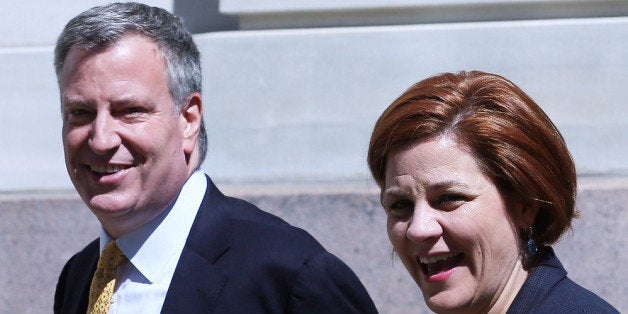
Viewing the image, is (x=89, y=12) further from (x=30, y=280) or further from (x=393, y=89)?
(x=30, y=280)

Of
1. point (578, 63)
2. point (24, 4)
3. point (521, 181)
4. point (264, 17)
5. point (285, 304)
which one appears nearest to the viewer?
point (521, 181)

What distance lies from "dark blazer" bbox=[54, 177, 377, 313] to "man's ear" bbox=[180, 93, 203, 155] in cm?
13

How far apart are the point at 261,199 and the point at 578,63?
4.47ft

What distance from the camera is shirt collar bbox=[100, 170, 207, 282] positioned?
286 centimetres

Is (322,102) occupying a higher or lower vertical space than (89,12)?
lower

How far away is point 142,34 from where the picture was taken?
9.50 ft

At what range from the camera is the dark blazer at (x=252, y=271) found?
9.03ft

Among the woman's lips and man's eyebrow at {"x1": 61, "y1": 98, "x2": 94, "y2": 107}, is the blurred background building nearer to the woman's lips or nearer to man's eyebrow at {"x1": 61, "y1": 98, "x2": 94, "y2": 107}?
man's eyebrow at {"x1": 61, "y1": 98, "x2": 94, "y2": 107}

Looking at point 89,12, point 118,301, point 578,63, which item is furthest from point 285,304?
point 578,63

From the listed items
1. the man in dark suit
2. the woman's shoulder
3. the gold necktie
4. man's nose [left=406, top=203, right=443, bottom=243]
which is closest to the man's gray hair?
the man in dark suit

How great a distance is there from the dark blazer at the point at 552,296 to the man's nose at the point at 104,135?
1.12m

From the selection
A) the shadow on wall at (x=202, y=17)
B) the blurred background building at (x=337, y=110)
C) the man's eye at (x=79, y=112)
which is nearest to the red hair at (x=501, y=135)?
the man's eye at (x=79, y=112)

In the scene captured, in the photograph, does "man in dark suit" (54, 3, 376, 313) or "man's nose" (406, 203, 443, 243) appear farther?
"man in dark suit" (54, 3, 376, 313)

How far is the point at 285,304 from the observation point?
2.76 meters
